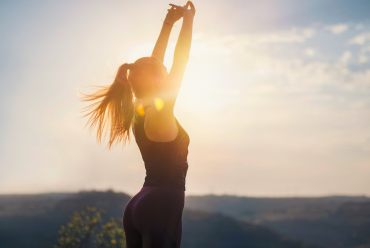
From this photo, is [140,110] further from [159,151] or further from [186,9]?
[186,9]

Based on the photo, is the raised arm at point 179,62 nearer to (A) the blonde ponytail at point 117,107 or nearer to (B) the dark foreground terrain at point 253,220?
(A) the blonde ponytail at point 117,107

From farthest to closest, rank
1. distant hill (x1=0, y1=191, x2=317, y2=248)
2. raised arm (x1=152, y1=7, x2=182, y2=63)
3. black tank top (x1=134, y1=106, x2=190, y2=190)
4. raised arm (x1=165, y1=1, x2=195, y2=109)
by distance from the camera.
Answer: distant hill (x1=0, y1=191, x2=317, y2=248), raised arm (x1=152, y1=7, x2=182, y2=63), black tank top (x1=134, y1=106, x2=190, y2=190), raised arm (x1=165, y1=1, x2=195, y2=109)

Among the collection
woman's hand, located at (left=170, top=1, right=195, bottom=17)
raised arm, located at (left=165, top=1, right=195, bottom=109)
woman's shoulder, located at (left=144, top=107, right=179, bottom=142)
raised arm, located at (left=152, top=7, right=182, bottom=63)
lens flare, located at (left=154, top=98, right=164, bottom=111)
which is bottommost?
woman's shoulder, located at (left=144, top=107, right=179, bottom=142)

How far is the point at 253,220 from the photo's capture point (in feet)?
147

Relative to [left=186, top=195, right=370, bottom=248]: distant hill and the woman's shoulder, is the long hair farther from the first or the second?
[left=186, top=195, right=370, bottom=248]: distant hill

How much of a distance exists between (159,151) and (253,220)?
46.3 metres

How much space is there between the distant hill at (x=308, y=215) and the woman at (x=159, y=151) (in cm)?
3798

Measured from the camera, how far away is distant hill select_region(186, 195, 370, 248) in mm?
40625

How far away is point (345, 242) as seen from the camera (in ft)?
137

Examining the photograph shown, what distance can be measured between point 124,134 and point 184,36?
41.0 inches

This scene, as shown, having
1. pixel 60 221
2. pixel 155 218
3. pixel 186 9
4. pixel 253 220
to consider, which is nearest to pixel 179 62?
pixel 186 9

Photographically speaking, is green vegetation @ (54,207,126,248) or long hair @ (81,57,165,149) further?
green vegetation @ (54,207,126,248)

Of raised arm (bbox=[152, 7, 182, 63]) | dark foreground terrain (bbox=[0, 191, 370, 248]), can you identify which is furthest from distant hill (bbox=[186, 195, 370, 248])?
raised arm (bbox=[152, 7, 182, 63])

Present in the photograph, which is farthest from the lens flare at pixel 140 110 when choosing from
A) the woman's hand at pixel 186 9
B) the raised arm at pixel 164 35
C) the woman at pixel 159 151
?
→ the raised arm at pixel 164 35
